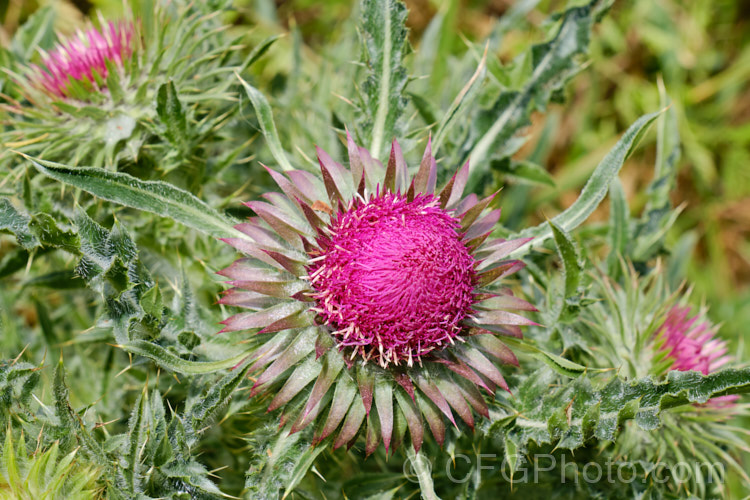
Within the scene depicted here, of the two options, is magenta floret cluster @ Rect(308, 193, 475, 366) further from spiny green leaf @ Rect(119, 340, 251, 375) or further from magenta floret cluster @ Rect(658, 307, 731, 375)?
magenta floret cluster @ Rect(658, 307, 731, 375)

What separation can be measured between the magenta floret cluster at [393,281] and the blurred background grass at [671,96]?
11.3 ft

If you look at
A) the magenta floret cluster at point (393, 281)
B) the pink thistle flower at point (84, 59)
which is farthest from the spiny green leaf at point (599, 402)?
the pink thistle flower at point (84, 59)

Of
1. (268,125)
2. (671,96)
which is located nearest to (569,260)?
(268,125)

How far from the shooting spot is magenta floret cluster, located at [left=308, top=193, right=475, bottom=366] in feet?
7.69

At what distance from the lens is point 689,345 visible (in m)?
3.29

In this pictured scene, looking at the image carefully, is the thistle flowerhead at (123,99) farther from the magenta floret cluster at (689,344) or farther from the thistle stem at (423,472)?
the magenta floret cluster at (689,344)

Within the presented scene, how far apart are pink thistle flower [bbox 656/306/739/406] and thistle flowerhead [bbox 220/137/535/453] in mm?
1100

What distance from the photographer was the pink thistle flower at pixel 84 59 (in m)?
3.09

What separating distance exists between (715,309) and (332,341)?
469 cm

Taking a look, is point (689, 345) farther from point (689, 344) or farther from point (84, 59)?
point (84, 59)

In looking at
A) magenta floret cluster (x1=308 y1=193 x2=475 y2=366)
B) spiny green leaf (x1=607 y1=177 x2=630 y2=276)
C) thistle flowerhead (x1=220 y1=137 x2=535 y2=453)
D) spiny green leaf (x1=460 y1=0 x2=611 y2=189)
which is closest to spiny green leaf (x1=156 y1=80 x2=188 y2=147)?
thistle flowerhead (x1=220 y1=137 x2=535 y2=453)

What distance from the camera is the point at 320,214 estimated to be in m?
2.64

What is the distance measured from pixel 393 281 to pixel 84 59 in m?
2.14

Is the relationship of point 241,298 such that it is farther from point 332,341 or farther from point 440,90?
point 440,90
